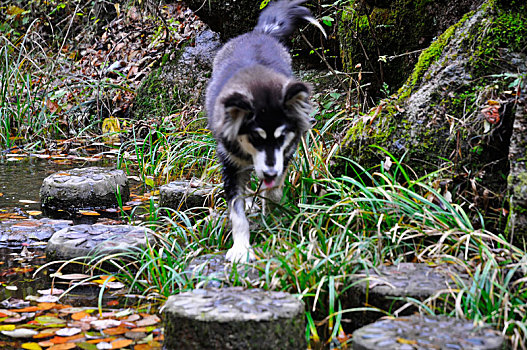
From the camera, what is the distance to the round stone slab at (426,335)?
2.22 meters

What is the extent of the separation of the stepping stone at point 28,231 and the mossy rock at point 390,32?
311cm

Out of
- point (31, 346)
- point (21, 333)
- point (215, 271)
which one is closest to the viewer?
point (31, 346)

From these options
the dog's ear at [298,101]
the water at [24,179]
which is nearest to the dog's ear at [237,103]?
the dog's ear at [298,101]

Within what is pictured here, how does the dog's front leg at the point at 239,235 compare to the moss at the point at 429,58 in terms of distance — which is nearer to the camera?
the dog's front leg at the point at 239,235

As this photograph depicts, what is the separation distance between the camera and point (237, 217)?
12.0 ft

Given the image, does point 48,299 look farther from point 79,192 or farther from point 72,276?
point 79,192

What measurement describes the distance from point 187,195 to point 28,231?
128 centimetres

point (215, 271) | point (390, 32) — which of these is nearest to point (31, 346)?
point (215, 271)

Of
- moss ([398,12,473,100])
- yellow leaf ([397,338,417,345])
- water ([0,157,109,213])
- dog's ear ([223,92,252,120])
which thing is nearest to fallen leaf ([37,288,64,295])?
dog's ear ([223,92,252,120])

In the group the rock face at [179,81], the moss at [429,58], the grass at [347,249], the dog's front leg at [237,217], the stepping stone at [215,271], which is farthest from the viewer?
the rock face at [179,81]

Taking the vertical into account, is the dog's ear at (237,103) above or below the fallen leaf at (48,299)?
above

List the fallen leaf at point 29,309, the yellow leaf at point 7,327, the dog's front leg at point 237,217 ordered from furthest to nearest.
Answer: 1. the dog's front leg at point 237,217
2. the fallen leaf at point 29,309
3. the yellow leaf at point 7,327

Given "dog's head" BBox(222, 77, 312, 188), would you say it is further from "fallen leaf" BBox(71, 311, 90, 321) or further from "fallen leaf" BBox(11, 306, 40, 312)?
"fallen leaf" BBox(11, 306, 40, 312)

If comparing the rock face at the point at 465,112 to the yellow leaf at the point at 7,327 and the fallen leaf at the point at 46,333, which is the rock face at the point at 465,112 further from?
the yellow leaf at the point at 7,327
